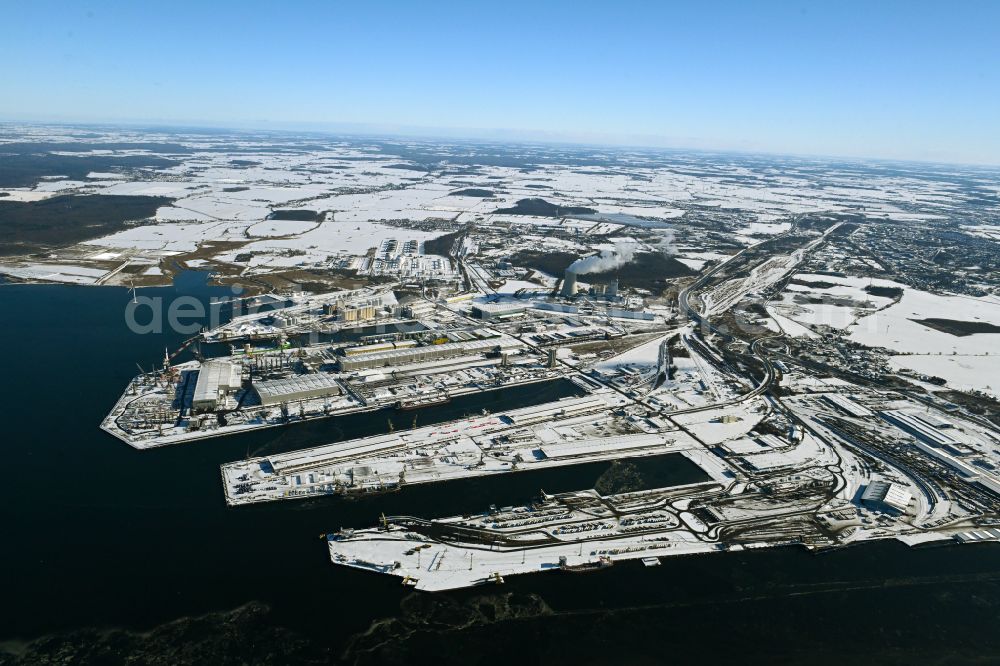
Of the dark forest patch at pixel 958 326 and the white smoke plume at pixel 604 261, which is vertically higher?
the white smoke plume at pixel 604 261

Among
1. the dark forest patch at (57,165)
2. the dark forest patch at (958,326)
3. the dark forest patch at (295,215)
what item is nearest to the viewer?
the dark forest patch at (958,326)

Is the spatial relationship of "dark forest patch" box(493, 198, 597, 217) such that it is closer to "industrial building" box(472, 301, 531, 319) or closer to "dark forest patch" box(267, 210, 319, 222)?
"dark forest patch" box(267, 210, 319, 222)

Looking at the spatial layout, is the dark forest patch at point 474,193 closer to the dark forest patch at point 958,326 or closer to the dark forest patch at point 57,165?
the dark forest patch at point 57,165

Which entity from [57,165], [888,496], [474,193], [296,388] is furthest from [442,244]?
[57,165]

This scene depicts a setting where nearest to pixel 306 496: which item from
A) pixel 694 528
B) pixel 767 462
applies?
pixel 694 528

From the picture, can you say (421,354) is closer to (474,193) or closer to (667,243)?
(667,243)

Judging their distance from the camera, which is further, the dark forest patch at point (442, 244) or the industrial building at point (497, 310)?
the dark forest patch at point (442, 244)

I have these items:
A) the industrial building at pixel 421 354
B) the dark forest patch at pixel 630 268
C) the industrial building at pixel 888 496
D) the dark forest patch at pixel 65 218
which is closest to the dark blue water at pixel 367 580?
the industrial building at pixel 888 496
